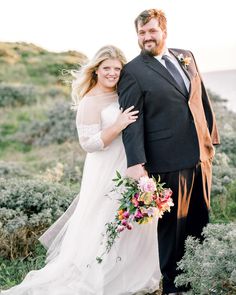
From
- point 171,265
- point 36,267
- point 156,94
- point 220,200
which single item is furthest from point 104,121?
point 220,200

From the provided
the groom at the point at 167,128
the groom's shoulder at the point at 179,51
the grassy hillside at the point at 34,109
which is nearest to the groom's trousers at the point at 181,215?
the groom at the point at 167,128

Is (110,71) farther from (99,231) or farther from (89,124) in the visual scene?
(99,231)

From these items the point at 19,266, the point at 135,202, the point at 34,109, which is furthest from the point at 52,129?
the point at 135,202

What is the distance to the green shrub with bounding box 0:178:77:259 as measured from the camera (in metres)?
6.53

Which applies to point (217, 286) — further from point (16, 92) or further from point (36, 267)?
point (16, 92)

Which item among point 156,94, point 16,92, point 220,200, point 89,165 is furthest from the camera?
point 16,92

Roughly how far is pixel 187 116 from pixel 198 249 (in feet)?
3.55

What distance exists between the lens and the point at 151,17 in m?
4.86

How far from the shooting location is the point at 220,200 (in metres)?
8.40

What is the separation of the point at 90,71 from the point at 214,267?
86.1 inches

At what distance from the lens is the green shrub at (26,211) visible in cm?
653

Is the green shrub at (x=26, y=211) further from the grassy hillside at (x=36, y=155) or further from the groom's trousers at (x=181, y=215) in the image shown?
the groom's trousers at (x=181, y=215)

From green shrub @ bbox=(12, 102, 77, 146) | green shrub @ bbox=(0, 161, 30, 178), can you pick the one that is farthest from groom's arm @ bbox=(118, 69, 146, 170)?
green shrub @ bbox=(12, 102, 77, 146)

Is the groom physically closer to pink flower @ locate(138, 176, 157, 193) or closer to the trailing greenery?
pink flower @ locate(138, 176, 157, 193)
